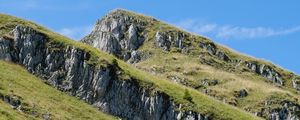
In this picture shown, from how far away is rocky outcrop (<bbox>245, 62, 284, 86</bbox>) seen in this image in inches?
7712

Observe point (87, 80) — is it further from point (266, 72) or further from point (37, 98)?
point (266, 72)

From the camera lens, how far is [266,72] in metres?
198

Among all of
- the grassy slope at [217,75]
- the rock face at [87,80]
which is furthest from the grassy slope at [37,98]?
the grassy slope at [217,75]

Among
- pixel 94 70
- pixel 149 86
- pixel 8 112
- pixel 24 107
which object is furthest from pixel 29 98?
pixel 149 86

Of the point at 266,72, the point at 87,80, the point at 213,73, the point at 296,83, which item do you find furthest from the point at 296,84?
the point at 87,80

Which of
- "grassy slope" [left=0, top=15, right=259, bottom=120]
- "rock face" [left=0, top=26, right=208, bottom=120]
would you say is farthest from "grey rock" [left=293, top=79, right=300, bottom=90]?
"rock face" [left=0, top=26, right=208, bottom=120]

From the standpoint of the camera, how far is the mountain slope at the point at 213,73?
16375cm

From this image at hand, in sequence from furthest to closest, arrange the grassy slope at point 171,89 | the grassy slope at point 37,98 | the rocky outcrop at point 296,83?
the rocky outcrop at point 296,83 < the grassy slope at point 171,89 < the grassy slope at point 37,98

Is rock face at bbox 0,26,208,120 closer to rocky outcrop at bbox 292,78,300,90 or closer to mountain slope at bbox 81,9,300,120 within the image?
mountain slope at bbox 81,9,300,120

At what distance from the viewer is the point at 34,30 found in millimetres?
120750

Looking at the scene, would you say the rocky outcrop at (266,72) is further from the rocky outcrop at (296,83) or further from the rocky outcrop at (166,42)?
the rocky outcrop at (166,42)

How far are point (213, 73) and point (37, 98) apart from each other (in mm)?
88878

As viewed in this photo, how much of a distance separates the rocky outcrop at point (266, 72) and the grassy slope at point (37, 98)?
323ft

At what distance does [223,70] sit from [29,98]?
102 metres
